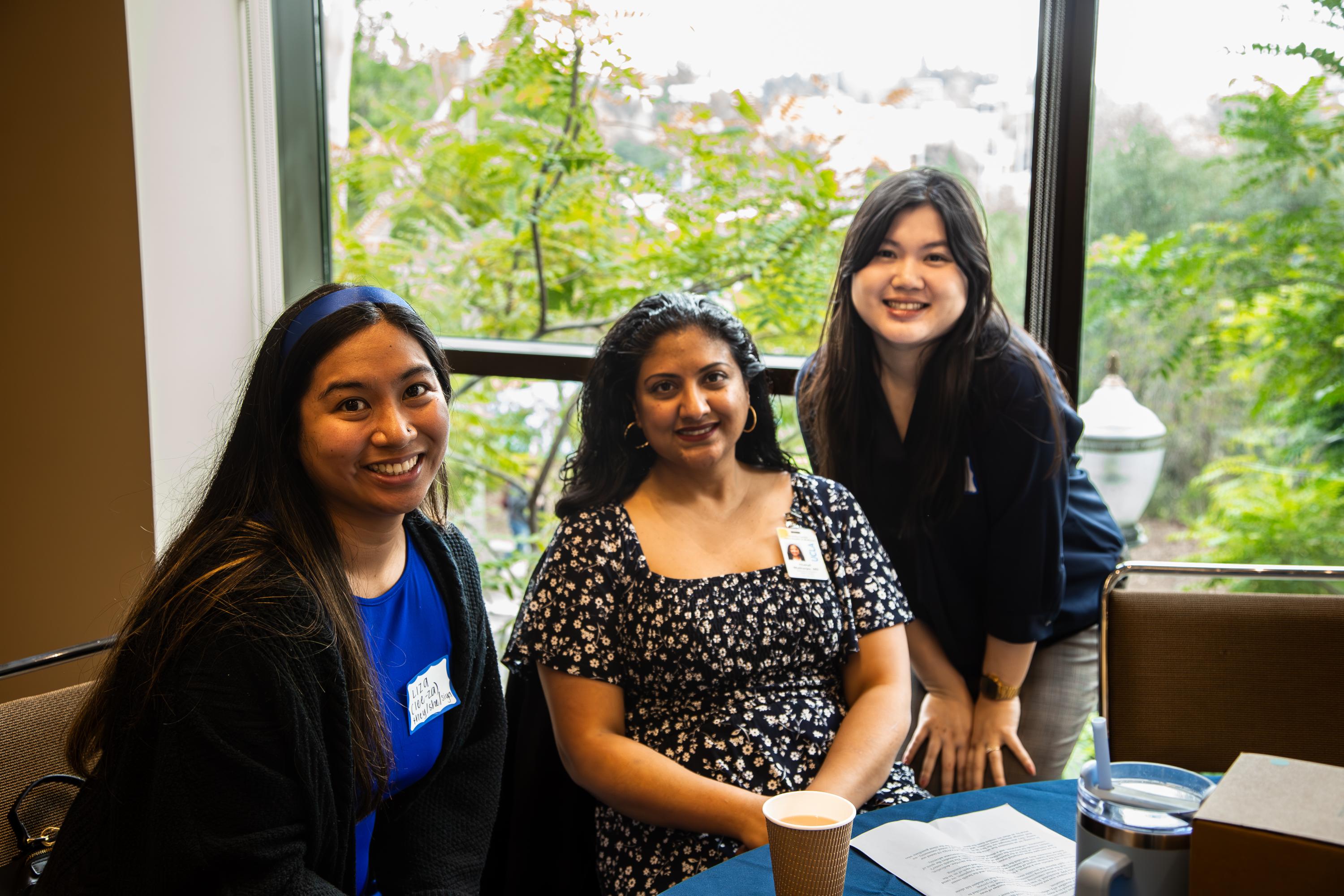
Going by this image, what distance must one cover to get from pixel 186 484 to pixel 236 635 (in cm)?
170

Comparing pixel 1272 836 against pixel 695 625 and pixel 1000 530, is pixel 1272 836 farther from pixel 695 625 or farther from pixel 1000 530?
pixel 1000 530

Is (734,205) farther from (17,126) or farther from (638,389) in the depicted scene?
(17,126)

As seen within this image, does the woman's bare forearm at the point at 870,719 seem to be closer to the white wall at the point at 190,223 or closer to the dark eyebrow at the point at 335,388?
the dark eyebrow at the point at 335,388

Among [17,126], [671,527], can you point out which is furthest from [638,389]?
[17,126]

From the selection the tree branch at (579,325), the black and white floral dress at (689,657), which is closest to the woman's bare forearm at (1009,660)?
the black and white floral dress at (689,657)

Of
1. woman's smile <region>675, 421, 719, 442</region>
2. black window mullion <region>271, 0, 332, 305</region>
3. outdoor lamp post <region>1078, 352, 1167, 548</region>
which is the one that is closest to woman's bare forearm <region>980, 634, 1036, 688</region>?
outdoor lamp post <region>1078, 352, 1167, 548</region>

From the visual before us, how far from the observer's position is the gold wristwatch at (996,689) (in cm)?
210

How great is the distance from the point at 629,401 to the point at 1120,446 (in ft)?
4.22

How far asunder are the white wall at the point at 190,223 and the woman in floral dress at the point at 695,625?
1154 millimetres

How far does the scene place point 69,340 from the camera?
2615 mm

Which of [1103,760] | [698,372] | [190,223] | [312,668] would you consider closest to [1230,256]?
[698,372]

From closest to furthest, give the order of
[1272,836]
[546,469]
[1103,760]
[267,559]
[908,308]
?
[1272,836], [1103,760], [267,559], [908,308], [546,469]

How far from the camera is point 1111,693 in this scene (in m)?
1.66

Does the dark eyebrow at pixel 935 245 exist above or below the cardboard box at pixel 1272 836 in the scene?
above
